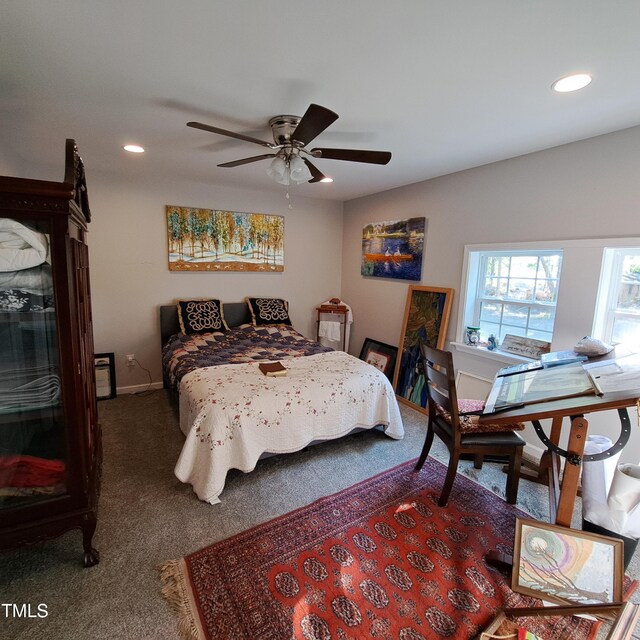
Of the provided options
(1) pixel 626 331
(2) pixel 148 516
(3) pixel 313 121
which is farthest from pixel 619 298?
(2) pixel 148 516

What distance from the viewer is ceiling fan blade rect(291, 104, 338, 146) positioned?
1575 millimetres

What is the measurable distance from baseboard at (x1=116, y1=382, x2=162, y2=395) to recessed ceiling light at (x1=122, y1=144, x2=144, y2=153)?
2519mm

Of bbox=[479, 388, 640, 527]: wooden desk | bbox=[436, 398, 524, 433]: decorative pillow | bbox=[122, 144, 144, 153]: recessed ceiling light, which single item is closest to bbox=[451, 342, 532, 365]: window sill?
bbox=[436, 398, 524, 433]: decorative pillow

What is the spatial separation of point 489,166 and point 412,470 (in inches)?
105

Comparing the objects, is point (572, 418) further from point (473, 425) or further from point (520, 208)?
point (520, 208)

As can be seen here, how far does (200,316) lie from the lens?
392cm

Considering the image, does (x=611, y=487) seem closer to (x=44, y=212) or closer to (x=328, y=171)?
(x=44, y=212)

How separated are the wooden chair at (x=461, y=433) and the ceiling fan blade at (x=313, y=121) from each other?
1.42 m

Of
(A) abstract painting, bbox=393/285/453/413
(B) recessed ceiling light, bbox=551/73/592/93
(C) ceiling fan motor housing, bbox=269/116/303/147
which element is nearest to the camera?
(B) recessed ceiling light, bbox=551/73/592/93

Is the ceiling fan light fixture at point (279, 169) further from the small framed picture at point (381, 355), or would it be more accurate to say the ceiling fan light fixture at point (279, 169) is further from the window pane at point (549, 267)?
the small framed picture at point (381, 355)

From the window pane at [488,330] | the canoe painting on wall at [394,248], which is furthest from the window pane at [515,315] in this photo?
the canoe painting on wall at [394,248]

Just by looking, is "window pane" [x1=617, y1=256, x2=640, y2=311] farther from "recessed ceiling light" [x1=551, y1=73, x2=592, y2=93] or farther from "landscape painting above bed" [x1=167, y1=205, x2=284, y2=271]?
"landscape painting above bed" [x1=167, y1=205, x2=284, y2=271]

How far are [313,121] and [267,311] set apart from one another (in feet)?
9.31

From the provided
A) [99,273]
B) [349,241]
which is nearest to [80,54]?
[99,273]
